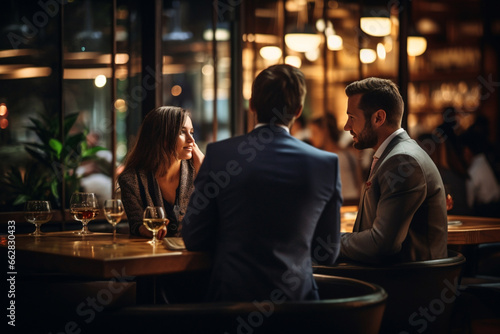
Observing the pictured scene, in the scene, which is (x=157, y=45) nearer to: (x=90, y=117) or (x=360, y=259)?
(x=90, y=117)

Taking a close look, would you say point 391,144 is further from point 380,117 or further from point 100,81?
point 100,81

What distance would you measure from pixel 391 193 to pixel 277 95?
0.71m

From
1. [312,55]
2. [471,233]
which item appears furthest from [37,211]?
[312,55]

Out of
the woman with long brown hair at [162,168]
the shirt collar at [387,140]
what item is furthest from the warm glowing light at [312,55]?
the shirt collar at [387,140]

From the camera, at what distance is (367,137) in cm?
306

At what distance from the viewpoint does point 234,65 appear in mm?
5336

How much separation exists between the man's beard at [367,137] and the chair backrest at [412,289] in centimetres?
56

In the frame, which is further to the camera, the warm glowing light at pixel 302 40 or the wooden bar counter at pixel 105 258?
the warm glowing light at pixel 302 40

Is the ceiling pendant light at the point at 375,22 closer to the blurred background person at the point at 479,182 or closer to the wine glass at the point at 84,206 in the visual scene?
the blurred background person at the point at 479,182

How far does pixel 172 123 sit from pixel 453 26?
7065 millimetres

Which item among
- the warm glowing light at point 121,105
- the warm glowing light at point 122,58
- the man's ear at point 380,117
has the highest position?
the warm glowing light at point 122,58

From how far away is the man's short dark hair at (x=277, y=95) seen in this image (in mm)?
2314

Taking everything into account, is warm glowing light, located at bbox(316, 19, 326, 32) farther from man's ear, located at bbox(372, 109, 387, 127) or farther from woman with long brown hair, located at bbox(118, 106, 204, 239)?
man's ear, located at bbox(372, 109, 387, 127)

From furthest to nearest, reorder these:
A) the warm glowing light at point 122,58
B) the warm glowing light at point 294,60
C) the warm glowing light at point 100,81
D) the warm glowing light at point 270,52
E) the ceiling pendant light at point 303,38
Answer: the warm glowing light at point 294,60, the warm glowing light at point 270,52, the ceiling pendant light at point 303,38, the warm glowing light at point 100,81, the warm glowing light at point 122,58
